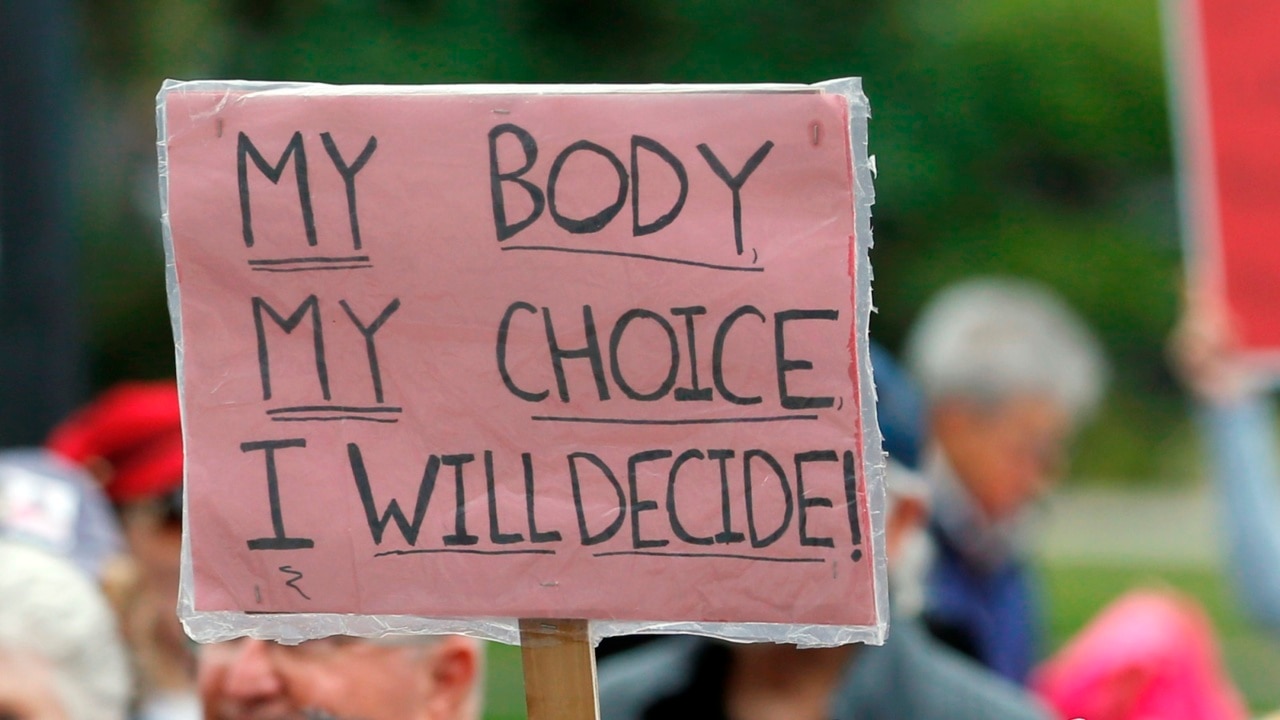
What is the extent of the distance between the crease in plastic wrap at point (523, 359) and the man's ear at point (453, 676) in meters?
0.19

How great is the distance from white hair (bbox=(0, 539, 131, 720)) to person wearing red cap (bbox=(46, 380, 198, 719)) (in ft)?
2.30

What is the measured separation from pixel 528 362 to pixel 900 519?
94 centimetres

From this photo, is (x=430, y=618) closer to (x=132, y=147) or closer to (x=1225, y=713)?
(x=1225, y=713)

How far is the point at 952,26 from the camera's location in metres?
9.42

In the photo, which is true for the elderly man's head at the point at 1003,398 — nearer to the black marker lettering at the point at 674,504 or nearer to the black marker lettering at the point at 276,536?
the black marker lettering at the point at 674,504

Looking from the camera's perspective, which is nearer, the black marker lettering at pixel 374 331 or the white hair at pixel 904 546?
the black marker lettering at pixel 374 331

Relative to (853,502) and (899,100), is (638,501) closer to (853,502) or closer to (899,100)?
(853,502)

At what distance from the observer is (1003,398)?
10.2 feet

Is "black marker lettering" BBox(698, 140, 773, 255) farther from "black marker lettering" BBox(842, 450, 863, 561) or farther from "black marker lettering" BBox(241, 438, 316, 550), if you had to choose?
"black marker lettering" BBox(241, 438, 316, 550)

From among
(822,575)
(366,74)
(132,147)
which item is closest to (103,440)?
(822,575)

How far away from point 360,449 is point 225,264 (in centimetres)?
19

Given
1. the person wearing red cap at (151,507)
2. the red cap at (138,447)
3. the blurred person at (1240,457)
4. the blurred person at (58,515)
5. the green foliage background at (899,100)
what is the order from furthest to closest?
the green foliage background at (899,100)
the blurred person at (1240,457)
the red cap at (138,447)
the person wearing red cap at (151,507)
the blurred person at (58,515)

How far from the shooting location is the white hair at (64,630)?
5.88 ft

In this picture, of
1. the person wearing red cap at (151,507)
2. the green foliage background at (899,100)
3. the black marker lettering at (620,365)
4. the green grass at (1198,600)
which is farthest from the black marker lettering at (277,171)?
the green grass at (1198,600)
